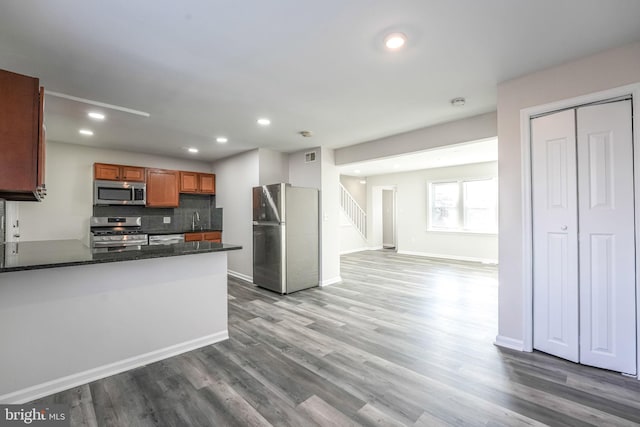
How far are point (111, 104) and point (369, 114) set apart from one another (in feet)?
9.34

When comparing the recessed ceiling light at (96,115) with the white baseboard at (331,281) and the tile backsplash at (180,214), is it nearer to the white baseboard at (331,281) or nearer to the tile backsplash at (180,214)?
the tile backsplash at (180,214)

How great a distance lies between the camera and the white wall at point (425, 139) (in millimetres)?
3465

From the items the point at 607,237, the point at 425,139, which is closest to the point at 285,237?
the point at 425,139

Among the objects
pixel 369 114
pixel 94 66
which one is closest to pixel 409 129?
pixel 369 114

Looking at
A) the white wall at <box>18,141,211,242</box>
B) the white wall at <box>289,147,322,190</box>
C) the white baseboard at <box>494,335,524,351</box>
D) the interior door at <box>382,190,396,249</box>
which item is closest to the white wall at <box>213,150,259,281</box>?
the white wall at <box>289,147,322,190</box>

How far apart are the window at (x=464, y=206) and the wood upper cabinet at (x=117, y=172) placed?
698 cm

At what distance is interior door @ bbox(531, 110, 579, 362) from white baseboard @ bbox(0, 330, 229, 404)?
2998 mm

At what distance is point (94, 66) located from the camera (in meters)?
2.30

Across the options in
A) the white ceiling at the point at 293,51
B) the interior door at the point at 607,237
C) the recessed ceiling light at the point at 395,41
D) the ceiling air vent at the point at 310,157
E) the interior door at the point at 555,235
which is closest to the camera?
the white ceiling at the point at 293,51

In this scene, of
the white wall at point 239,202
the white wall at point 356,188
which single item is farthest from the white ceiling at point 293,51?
the white wall at point 356,188

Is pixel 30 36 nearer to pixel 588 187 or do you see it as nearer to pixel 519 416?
pixel 519 416

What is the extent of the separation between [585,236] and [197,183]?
6.01 meters

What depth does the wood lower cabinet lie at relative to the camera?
5484 millimetres

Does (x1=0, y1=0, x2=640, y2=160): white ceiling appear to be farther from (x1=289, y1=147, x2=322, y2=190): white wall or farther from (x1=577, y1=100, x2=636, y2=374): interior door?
(x1=289, y1=147, x2=322, y2=190): white wall
